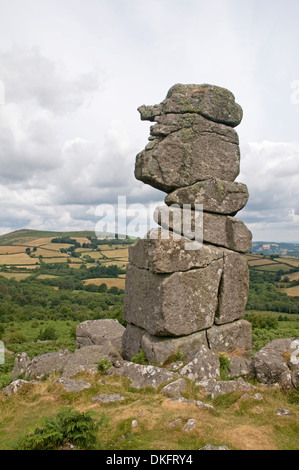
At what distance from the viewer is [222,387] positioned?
Answer: 33.2ft

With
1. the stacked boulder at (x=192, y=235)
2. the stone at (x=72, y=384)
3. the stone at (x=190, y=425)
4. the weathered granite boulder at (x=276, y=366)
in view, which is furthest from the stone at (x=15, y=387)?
the weathered granite boulder at (x=276, y=366)

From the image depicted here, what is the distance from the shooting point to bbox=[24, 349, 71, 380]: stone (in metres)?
12.3

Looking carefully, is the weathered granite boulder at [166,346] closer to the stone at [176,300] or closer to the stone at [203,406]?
the stone at [176,300]

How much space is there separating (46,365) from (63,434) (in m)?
5.96

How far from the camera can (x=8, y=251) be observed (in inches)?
6240

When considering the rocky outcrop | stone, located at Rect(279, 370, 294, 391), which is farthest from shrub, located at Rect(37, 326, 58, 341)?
stone, located at Rect(279, 370, 294, 391)

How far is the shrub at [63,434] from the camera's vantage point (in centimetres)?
695

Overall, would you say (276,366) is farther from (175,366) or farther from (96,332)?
(96,332)

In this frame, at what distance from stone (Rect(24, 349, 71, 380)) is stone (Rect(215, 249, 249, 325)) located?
6.30 m

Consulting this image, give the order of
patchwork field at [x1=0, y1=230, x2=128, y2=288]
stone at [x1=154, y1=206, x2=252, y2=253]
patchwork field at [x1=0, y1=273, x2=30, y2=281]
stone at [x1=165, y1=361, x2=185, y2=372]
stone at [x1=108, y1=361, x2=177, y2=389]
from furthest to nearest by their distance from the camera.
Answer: patchwork field at [x1=0, y1=230, x2=128, y2=288]
patchwork field at [x1=0, y1=273, x2=30, y2=281]
stone at [x1=154, y1=206, x2=252, y2=253]
stone at [x1=165, y1=361, x2=185, y2=372]
stone at [x1=108, y1=361, x2=177, y2=389]

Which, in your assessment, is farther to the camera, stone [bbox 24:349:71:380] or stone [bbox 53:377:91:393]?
stone [bbox 24:349:71:380]

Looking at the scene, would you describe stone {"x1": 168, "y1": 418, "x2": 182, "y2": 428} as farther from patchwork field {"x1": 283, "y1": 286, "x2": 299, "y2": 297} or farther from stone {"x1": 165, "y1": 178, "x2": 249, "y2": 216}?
patchwork field {"x1": 283, "y1": 286, "x2": 299, "y2": 297}

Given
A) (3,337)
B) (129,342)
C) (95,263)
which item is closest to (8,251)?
(95,263)
